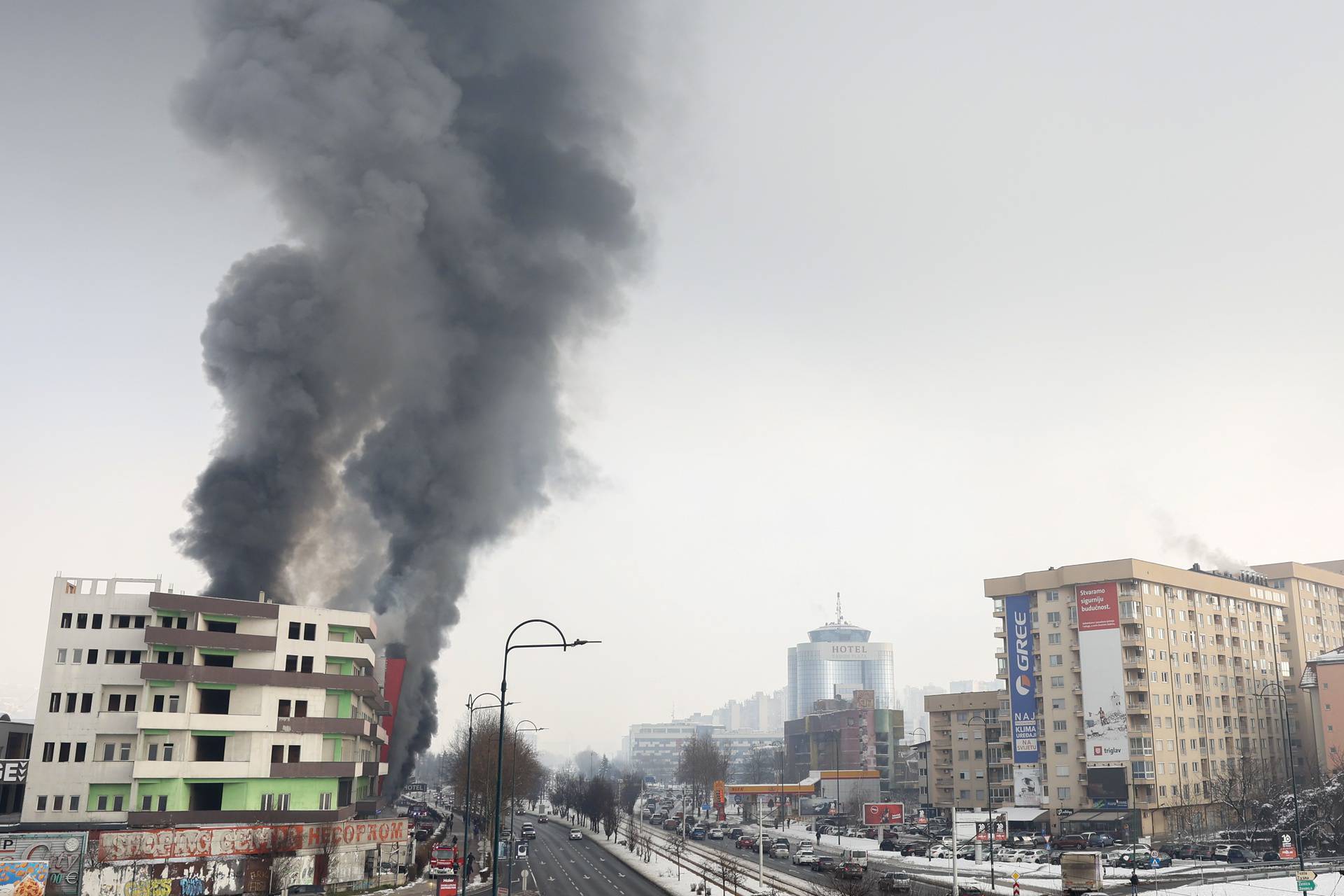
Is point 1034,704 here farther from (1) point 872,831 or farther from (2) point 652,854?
(2) point 652,854

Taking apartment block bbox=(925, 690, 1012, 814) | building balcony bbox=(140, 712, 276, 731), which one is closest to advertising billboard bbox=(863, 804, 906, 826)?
apartment block bbox=(925, 690, 1012, 814)

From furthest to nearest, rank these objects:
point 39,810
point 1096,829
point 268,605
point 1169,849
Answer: point 1096,829 < point 1169,849 < point 268,605 < point 39,810

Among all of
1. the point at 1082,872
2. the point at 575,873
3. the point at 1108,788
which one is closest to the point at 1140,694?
the point at 1108,788

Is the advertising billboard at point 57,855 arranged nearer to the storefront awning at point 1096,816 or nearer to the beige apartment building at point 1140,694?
the storefront awning at point 1096,816

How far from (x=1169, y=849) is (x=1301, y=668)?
74750 mm

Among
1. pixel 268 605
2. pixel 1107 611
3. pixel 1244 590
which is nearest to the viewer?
pixel 268 605

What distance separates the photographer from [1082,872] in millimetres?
61000

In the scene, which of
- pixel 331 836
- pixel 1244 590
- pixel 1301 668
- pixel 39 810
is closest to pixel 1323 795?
pixel 1244 590

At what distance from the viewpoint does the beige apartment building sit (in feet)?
410

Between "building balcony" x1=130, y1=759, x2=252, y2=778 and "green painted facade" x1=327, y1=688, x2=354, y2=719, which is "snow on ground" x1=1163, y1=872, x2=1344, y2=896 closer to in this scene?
"green painted facade" x1=327, y1=688, x2=354, y2=719

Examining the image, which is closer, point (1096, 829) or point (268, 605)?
point (268, 605)

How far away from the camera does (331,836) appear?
8156cm

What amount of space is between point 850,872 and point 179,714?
49714mm

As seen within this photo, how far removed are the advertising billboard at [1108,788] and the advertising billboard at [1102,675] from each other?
3.03 ft
